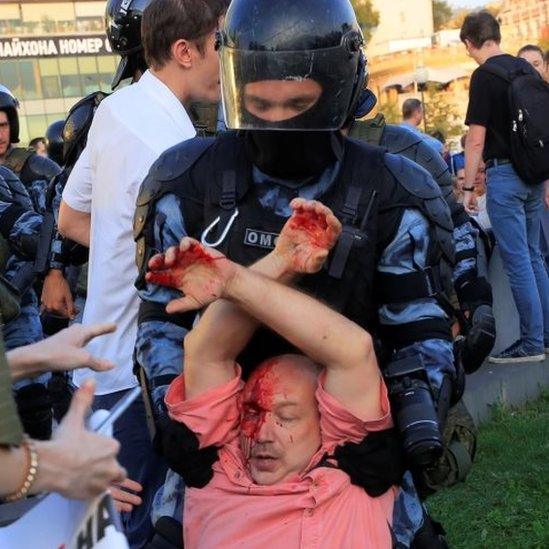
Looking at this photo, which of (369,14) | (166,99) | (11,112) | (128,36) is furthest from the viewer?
(369,14)

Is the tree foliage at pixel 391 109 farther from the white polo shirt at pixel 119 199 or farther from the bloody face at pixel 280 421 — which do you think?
the bloody face at pixel 280 421

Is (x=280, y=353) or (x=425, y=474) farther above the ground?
(x=280, y=353)

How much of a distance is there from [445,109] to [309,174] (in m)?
39.9

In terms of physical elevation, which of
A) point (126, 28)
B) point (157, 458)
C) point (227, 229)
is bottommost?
point (157, 458)

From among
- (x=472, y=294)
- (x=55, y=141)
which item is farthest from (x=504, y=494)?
(x=55, y=141)

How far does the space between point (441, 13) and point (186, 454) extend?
343 feet

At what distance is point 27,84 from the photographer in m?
65.5

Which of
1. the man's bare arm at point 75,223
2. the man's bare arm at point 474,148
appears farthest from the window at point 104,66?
the man's bare arm at point 75,223

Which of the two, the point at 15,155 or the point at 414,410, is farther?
the point at 15,155

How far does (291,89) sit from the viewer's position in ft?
9.34

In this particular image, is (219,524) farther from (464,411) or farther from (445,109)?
(445,109)

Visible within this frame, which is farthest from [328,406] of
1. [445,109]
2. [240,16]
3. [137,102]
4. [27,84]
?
[27,84]

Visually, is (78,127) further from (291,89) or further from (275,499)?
(275,499)

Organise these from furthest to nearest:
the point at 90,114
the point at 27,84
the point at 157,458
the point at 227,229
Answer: the point at 27,84 < the point at 90,114 < the point at 157,458 < the point at 227,229
